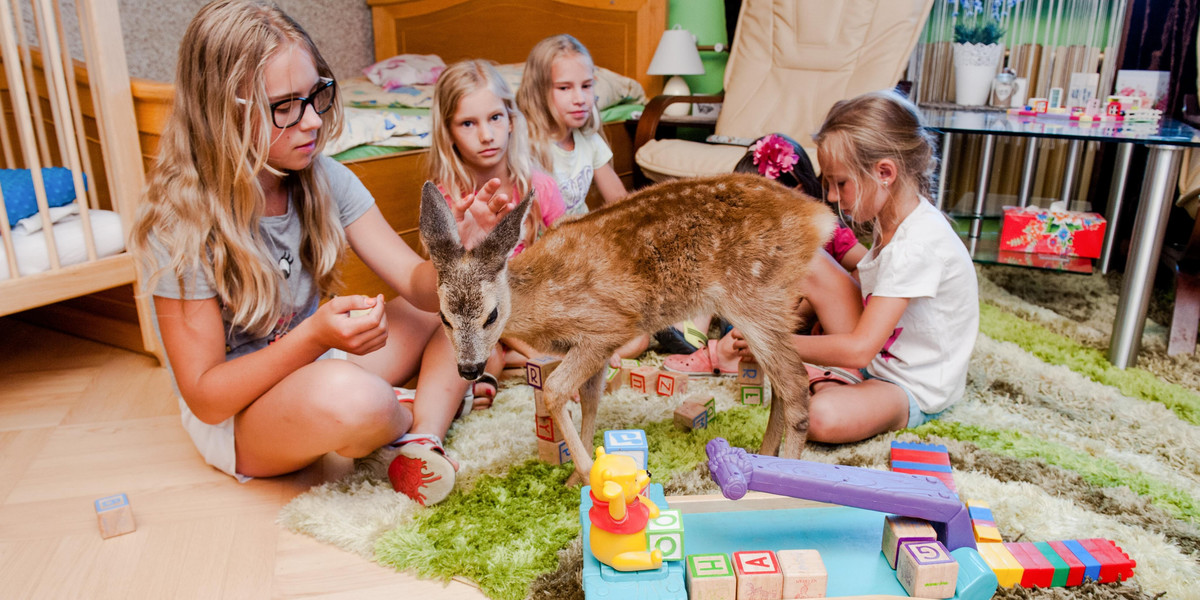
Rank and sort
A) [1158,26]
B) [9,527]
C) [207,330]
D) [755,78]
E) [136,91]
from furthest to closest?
[755,78] → [1158,26] → [136,91] → [9,527] → [207,330]

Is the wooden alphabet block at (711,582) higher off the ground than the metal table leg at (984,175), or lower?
lower

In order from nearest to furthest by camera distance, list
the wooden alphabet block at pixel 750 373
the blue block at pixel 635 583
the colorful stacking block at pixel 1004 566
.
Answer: the blue block at pixel 635 583 < the colorful stacking block at pixel 1004 566 < the wooden alphabet block at pixel 750 373

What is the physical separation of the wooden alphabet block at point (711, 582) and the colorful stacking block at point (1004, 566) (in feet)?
1.84

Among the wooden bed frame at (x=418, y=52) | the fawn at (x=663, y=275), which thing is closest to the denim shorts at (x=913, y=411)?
the fawn at (x=663, y=275)

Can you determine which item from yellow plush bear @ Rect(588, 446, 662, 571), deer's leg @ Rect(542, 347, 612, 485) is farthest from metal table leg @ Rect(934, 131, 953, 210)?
yellow plush bear @ Rect(588, 446, 662, 571)

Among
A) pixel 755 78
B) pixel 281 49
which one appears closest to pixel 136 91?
pixel 281 49

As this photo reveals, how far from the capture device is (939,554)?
51.3 inches

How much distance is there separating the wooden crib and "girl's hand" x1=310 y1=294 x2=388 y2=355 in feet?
4.82

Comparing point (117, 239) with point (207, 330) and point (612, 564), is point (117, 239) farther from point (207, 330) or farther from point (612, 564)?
point (612, 564)

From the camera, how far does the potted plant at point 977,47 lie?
4094mm

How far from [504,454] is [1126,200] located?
152 inches

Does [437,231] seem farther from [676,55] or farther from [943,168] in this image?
[676,55]

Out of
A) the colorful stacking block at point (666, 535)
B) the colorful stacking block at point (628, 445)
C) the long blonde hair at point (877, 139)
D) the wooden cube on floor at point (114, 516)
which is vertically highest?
the long blonde hair at point (877, 139)

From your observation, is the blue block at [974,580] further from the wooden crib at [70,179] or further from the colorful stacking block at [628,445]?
the wooden crib at [70,179]
